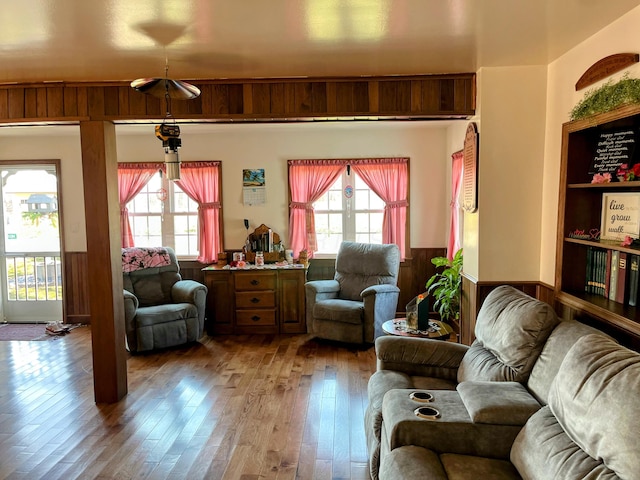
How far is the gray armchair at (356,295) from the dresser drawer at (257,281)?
43 centimetres

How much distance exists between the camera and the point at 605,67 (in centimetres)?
235

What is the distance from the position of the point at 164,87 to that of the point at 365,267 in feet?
10.3

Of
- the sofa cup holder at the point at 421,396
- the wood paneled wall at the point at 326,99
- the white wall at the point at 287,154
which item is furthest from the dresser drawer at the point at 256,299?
the sofa cup holder at the point at 421,396

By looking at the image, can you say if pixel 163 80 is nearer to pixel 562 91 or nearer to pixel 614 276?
pixel 562 91

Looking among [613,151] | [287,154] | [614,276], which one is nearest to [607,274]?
[614,276]

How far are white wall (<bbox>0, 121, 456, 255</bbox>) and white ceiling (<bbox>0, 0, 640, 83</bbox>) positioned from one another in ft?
8.06

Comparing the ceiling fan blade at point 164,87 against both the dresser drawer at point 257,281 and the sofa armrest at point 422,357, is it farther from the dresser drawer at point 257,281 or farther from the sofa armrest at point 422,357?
the dresser drawer at point 257,281

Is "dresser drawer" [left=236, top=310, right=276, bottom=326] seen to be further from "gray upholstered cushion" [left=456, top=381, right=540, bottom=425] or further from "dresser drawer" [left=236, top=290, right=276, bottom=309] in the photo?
"gray upholstered cushion" [left=456, top=381, right=540, bottom=425]

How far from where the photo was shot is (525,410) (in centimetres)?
190

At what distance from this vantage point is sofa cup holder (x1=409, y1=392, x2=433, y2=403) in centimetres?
212

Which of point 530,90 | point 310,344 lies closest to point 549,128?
point 530,90

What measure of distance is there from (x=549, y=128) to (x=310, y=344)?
3.09m

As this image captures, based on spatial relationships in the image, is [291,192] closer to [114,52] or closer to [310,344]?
[310,344]

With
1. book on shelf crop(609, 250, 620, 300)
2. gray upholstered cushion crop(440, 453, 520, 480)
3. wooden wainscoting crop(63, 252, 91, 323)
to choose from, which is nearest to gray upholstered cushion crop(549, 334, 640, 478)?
gray upholstered cushion crop(440, 453, 520, 480)
